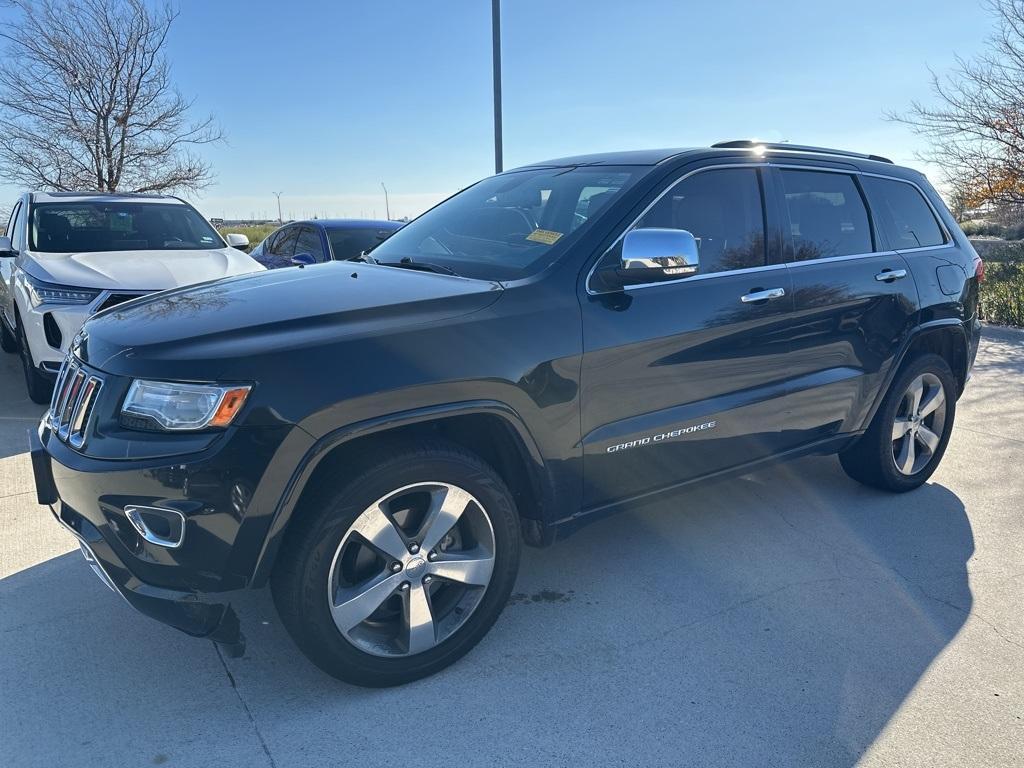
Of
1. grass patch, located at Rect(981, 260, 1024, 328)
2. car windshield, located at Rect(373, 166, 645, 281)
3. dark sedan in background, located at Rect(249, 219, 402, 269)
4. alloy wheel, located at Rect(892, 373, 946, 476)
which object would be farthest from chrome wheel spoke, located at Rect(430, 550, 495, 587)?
grass patch, located at Rect(981, 260, 1024, 328)

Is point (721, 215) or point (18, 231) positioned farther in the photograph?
point (18, 231)

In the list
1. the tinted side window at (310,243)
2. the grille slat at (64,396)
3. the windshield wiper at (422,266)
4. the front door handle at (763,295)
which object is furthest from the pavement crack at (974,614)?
the tinted side window at (310,243)

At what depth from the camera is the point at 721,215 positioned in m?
3.38

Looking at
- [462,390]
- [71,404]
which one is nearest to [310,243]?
[71,404]

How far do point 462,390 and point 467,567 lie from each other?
63cm

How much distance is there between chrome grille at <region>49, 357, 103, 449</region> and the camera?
2391mm

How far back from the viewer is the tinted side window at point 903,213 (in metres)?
4.05

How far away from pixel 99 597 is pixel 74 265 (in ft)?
11.9

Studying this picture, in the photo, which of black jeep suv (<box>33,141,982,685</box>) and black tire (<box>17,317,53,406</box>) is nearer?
black jeep suv (<box>33,141,982,685</box>)

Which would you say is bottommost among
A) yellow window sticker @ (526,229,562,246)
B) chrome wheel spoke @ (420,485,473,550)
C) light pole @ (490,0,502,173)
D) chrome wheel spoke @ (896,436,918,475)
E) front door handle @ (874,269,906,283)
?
chrome wheel spoke @ (896,436,918,475)

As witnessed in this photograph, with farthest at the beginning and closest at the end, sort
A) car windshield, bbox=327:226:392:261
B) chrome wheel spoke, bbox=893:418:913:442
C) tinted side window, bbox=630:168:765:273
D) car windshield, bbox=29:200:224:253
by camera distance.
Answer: car windshield, bbox=327:226:392:261 < car windshield, bbox=29:200:224:253 < chrome wheel spoke, bbox=893:418:913:442 < tinted side window, bbox=630:168:765:273

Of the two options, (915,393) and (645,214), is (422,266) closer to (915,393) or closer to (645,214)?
(645,214)

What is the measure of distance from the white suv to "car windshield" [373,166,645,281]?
110 inches

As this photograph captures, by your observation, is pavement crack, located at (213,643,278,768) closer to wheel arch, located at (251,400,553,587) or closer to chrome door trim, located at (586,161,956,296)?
wheel arch, located at (251,400,553,587)
